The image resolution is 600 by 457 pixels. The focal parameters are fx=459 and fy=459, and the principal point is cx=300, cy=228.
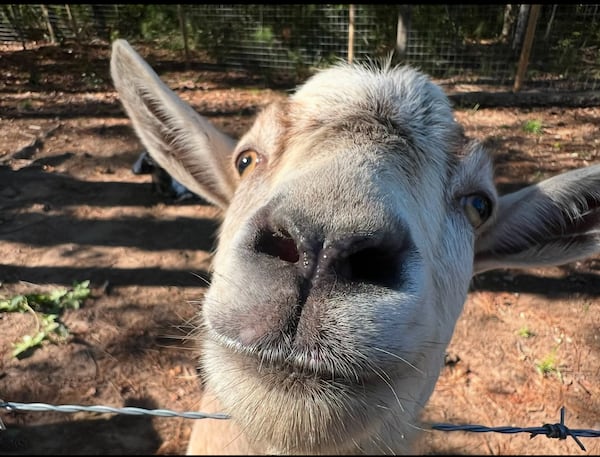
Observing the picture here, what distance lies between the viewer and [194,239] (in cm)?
650

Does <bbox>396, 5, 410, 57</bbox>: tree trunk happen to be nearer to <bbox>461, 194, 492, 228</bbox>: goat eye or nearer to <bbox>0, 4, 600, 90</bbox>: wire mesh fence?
<bbox>0, 4, 600, 90</bbox>: wire mesh fence

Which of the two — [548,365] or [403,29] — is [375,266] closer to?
[548,365]

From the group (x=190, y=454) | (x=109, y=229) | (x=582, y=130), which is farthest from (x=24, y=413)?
(x=582, y=130)

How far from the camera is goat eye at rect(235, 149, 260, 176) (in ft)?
8.82

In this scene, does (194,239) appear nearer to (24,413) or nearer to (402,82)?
(24,413)

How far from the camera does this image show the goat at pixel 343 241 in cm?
146

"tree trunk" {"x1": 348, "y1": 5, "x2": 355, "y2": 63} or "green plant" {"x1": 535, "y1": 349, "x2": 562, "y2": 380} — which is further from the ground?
"tree trunk" {"x1": 348, "y1": 5, "x2": 355, "y2": 63}

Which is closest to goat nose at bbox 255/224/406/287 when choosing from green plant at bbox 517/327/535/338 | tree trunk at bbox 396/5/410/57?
green plant at bbox 517/327/535/338

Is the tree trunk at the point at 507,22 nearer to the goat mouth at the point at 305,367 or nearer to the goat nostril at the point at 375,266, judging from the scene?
the goat nostril at the point at 375,266

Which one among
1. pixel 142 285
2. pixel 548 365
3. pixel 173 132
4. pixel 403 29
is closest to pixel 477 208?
pixel 548 365

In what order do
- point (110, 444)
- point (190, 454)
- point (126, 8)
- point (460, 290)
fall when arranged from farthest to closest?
point (126, 8) → point (110, 444) → point (190, 454) → point (460, 290)

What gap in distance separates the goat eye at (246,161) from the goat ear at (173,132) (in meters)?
0.25

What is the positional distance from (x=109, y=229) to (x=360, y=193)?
4.19 meters

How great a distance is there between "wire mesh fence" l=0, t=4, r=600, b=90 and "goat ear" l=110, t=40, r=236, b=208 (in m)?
0.46
